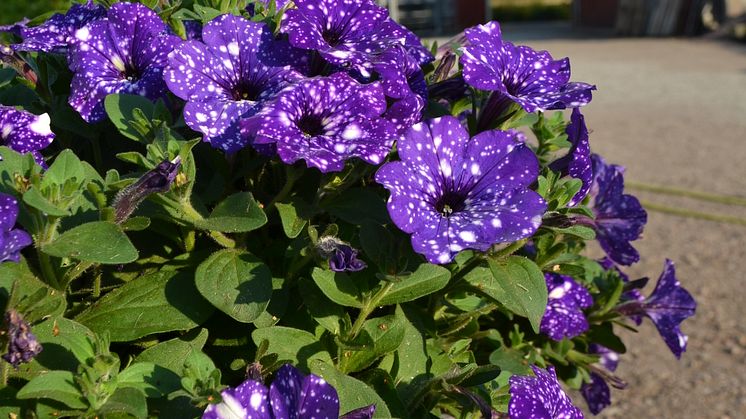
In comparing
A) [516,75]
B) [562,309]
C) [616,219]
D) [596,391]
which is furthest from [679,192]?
[516,75]

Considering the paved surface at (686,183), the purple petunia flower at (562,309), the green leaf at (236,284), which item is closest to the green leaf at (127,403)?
the green leaf at (236,284)

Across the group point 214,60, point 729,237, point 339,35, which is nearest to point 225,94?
point 214,60

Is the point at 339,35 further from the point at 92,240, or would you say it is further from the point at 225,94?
the point at 92,240

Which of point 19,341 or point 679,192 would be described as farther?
point 679,192

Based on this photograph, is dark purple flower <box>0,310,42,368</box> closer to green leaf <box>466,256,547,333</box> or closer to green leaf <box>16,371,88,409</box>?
green leaf <box>16,371,88,409</box>

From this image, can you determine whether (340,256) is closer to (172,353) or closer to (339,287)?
(339,287)

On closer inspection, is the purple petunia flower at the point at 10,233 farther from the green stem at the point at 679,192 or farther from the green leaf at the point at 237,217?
the green stem at the point at 679,192
